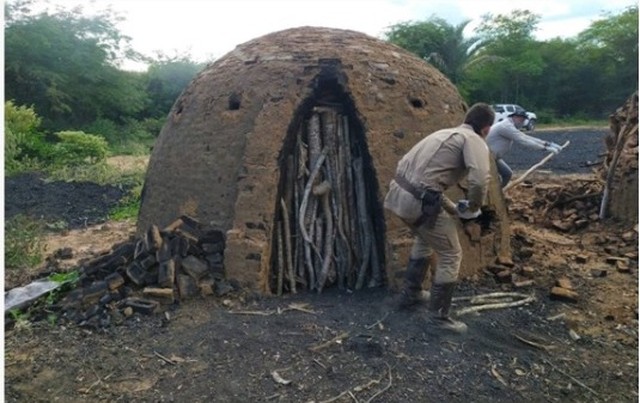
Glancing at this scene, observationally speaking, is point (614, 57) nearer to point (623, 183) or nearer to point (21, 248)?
point (623, 183)

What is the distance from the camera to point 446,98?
251 inches

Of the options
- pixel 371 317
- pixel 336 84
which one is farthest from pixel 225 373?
pixel 336 84

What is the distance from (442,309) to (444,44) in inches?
1103

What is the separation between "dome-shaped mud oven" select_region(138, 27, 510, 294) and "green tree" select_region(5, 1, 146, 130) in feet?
63.0

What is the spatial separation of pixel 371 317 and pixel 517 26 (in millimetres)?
35100

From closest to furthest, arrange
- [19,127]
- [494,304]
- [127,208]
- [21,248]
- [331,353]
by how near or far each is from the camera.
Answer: [331,353]
[494,304]
[21,248]
[127,208]
[19,127]

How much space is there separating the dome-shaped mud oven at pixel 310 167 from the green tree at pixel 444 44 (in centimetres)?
2519

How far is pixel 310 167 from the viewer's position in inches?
227

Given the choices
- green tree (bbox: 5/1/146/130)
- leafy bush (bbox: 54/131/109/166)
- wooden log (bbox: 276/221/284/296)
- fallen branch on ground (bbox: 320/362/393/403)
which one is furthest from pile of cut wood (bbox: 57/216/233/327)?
green tree (bbox: 5/1/146/130)

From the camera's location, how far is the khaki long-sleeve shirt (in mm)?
4473

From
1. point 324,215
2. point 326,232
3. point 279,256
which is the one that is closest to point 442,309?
point 326,232

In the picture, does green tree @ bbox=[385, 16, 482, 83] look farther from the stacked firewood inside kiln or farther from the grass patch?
the stacked firewood inside kiln

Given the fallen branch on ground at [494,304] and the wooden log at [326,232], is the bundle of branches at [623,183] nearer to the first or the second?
the fallen branch on ground at [494,304]

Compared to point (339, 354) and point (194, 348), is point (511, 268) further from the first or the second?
point (194, 348)
